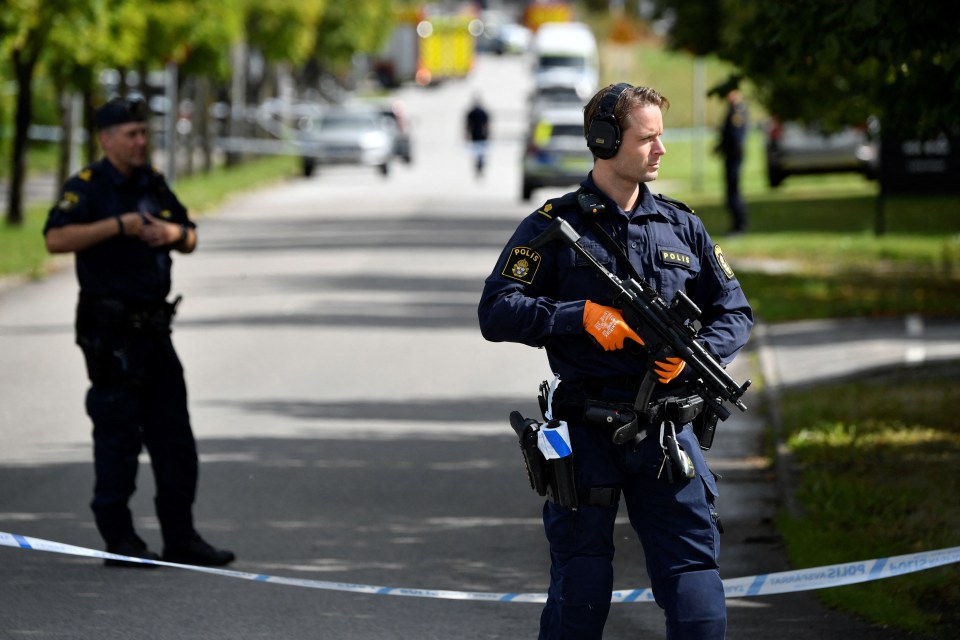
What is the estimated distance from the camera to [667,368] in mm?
5133

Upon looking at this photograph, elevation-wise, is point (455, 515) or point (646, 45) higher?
point (646, 45)

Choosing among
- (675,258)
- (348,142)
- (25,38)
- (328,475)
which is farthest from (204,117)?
(675,258)

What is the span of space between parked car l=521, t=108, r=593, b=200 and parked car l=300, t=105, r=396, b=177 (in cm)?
979

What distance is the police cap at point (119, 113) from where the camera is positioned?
786cm

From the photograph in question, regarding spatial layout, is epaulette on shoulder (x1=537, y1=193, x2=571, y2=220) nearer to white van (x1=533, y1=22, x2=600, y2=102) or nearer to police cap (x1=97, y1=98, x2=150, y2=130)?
police cap (x1=97, y1=98, x2=150, y2=130)

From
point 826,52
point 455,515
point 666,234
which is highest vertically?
point 826,52

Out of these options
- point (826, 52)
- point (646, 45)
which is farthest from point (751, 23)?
point (646, 45)

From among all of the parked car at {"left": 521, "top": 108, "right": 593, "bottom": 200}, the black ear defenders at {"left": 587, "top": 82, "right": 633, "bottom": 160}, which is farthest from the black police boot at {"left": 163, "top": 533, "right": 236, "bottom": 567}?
the parked car at {"left": 521, "top": 108, "right": 593, "bottom": 200}

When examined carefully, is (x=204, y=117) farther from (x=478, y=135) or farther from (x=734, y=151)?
(x=734, y=151)

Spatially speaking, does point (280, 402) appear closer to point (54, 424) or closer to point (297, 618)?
point (54, 424)

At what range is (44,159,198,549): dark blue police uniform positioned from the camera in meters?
7.71

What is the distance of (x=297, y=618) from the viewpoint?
22.9 ft

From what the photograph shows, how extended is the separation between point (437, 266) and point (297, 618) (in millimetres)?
15096

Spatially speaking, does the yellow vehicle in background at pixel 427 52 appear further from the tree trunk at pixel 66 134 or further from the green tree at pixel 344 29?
the tree trunk at pixel 66 134
